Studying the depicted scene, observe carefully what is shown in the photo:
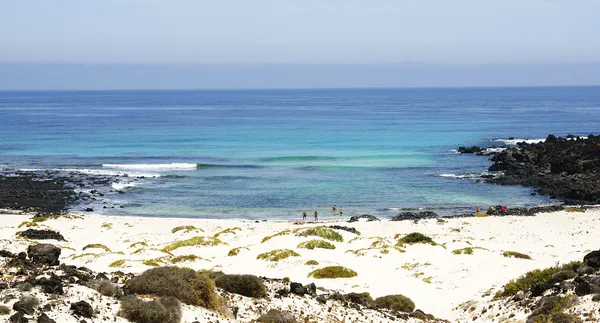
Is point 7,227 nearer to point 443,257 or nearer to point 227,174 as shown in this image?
point 443,257

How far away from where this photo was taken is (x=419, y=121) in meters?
133

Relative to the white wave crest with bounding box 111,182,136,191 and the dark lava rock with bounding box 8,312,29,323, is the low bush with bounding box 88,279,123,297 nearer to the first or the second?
the dark lava rock with bounding box 8,312,29,323

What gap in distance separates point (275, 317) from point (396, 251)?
40.6 feet

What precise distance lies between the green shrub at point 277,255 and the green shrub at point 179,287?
9650 millimetres

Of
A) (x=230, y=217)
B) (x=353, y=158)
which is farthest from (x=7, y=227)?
(x=353, y=158)

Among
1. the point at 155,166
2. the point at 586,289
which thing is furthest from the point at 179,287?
the point at 155,166

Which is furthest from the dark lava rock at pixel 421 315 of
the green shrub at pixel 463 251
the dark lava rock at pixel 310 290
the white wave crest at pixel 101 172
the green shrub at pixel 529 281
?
the white wave crest at pixel 101 172

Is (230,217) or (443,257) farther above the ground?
(443,257)

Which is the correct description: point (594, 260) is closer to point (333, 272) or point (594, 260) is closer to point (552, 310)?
point (552, 310)

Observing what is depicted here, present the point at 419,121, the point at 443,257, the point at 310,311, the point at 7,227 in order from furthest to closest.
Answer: the point at 419,121 < the point at 7,227 < the point at 443,257 < the point at 310,311

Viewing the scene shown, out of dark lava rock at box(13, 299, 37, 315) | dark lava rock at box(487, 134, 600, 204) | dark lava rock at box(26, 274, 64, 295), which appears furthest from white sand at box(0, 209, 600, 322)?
dark lava rock at box(487, 134, 600, 204)

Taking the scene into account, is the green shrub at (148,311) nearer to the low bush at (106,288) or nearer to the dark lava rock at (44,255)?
the low bush at (106,288)

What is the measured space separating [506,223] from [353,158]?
39.5 m

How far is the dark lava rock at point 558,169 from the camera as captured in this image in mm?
51500
